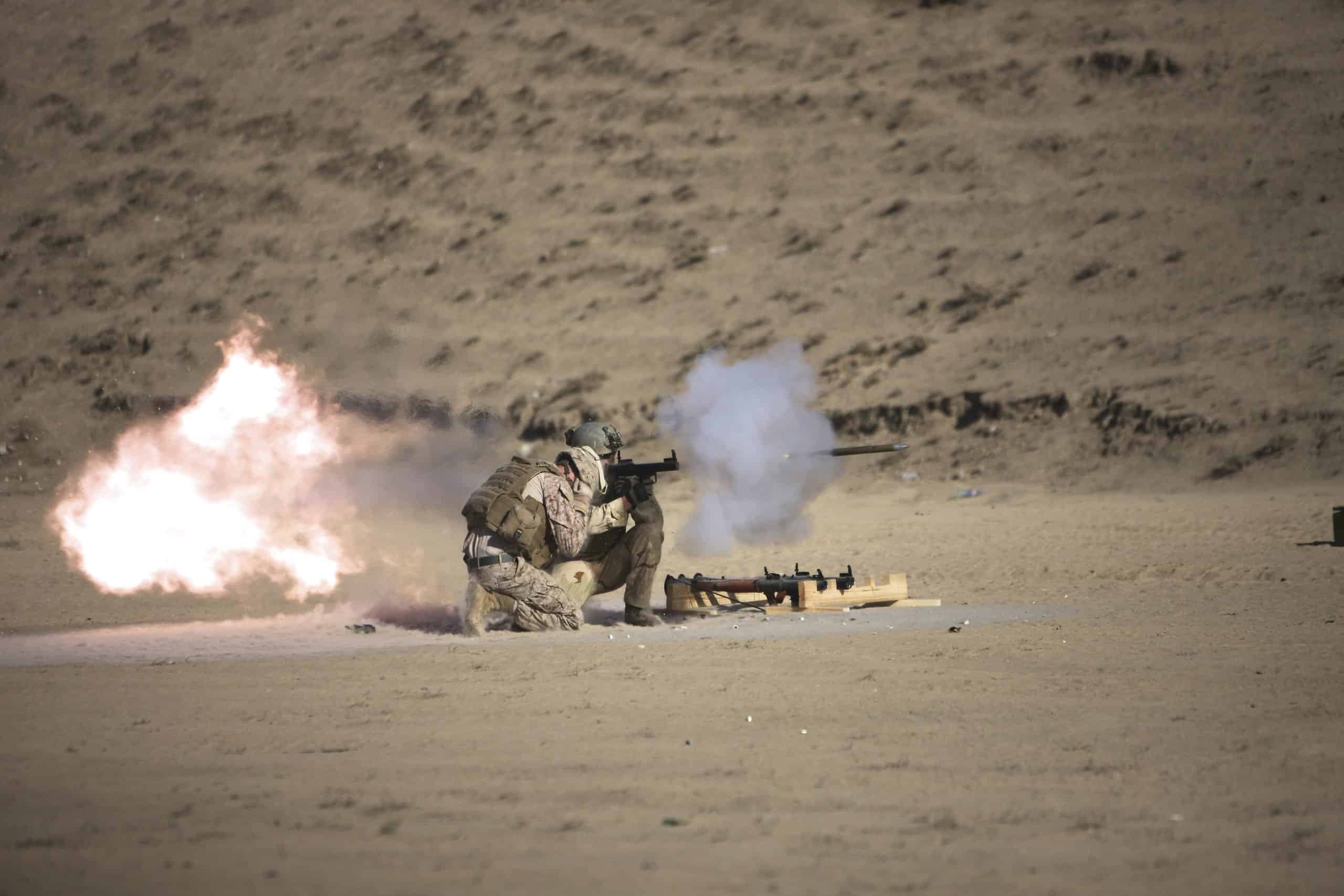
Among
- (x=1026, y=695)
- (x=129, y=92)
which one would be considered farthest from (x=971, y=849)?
(x=129, y=92)

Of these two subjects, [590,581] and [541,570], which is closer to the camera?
[541,570]

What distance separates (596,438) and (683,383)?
744 inches

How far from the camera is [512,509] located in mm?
11367

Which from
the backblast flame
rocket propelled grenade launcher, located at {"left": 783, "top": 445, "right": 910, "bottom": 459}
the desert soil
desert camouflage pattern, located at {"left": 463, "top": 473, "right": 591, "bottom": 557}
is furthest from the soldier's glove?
the backblast flame

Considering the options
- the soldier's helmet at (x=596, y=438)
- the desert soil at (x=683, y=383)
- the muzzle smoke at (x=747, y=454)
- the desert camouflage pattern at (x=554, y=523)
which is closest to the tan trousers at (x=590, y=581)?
the desert camouflage pattern at (x=554, y=523)

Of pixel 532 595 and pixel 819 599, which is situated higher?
pixel 532 595

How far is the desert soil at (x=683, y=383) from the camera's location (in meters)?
6.26

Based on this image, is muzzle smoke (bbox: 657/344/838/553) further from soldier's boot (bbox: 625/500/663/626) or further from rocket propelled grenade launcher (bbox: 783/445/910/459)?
soldier's boot (bbox: 625/500/663/626)

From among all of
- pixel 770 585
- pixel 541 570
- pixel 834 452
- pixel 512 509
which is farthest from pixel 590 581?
pixel 834 452

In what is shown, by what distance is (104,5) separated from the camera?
51031 millimetres

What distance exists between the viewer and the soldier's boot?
1203 cm

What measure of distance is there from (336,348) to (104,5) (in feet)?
103

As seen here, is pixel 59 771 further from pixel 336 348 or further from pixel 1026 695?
pixel 336 348

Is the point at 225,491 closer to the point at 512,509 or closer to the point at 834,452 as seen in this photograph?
the point at 512,509
